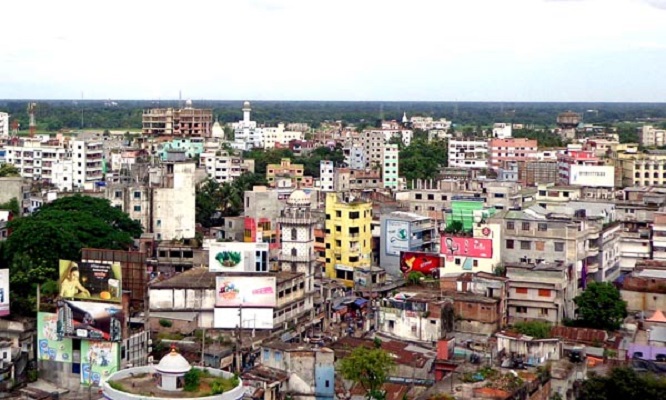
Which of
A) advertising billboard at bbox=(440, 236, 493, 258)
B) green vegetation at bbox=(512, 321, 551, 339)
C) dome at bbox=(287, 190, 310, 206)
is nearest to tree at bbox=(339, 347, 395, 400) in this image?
green vegetation at bbox=(512, 321, 551, 339)

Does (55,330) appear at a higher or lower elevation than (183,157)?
lower

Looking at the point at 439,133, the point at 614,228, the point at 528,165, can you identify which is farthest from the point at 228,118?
the point at 614,228

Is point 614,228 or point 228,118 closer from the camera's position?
point 614,228

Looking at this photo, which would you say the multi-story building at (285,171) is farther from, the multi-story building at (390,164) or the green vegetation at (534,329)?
the green vegetation at (534,329)

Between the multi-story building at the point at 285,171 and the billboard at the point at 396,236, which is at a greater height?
the multi-story building at the point at 285,171

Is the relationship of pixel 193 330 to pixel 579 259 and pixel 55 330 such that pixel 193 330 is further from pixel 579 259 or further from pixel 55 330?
pixel 579 259

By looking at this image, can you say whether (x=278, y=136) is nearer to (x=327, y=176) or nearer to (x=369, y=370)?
(x=327, y=176)

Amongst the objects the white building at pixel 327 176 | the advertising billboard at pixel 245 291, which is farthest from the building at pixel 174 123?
the advertising billboard at pixel 245 291

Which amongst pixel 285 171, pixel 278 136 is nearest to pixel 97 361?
pixel 285 171
